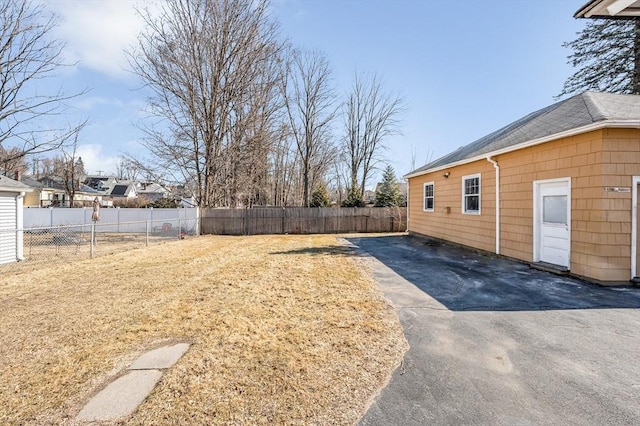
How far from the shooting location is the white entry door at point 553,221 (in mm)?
5988

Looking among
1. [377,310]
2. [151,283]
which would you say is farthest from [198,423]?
[151,283]

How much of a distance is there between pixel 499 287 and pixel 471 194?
200 inches

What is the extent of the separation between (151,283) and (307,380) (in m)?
4.37

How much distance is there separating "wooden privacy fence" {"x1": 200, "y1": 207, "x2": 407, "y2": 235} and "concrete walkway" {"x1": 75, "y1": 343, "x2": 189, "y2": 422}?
526 inches

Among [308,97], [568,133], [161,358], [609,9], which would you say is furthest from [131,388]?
[308,97]

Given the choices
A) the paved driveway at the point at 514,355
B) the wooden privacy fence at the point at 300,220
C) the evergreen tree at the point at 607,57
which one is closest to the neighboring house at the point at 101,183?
the wooden privacy fence at the point at 300,220

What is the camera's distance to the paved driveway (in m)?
1.99

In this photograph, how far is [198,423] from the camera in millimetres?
1812

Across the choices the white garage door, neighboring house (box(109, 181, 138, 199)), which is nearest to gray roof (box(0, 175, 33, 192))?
the white garage door

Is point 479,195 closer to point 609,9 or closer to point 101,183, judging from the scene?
point 609,9

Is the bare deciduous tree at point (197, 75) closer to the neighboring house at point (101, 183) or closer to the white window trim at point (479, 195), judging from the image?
the white window trim at point (479, 195)

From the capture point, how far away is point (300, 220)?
16.7 m

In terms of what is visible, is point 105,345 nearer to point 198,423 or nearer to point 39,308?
point 198,423

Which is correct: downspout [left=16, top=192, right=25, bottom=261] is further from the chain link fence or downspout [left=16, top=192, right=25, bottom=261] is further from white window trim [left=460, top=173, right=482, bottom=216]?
white window trim [left=460, top=173, right=482, bottom=216]
